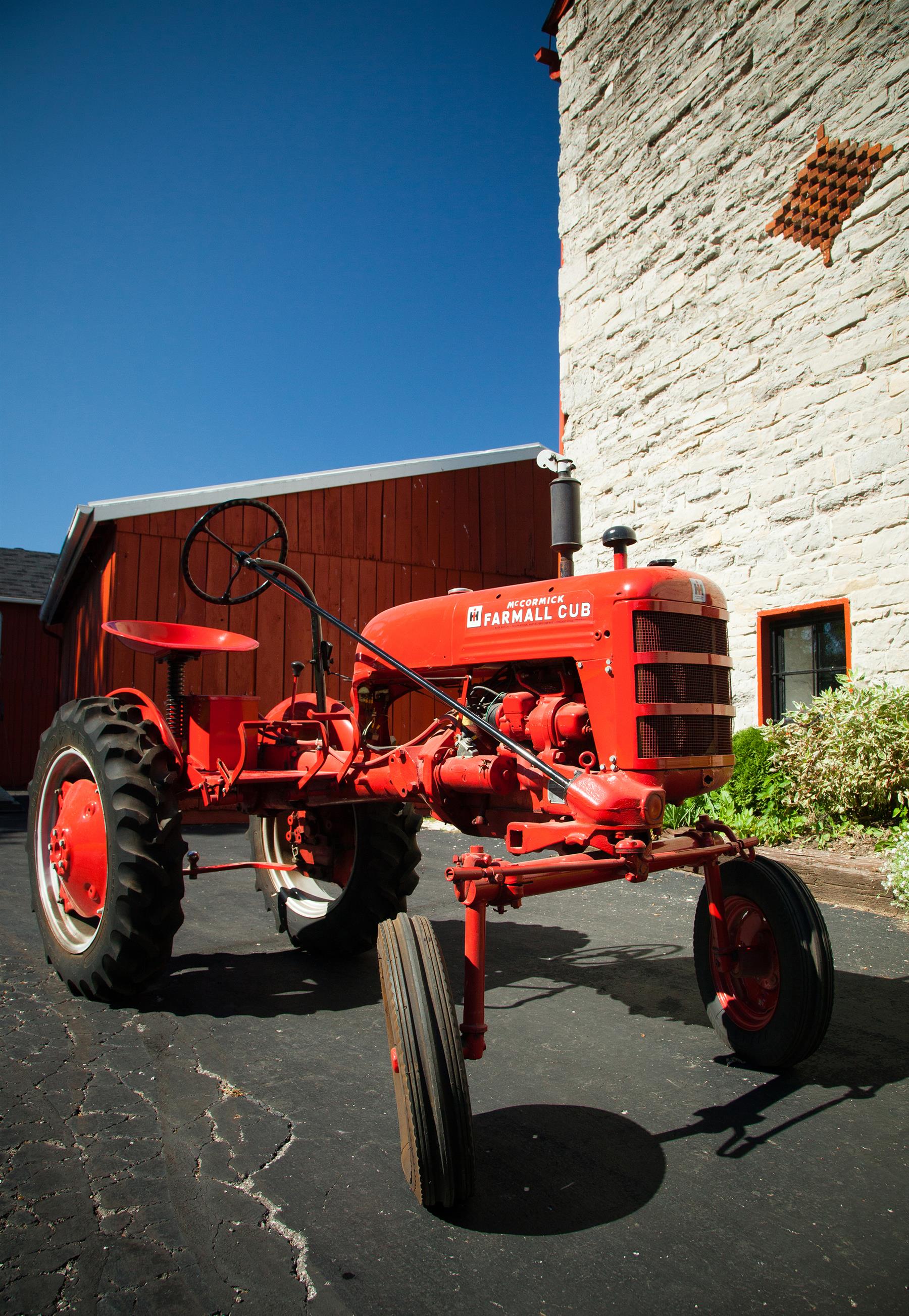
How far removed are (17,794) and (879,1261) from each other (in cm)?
1426

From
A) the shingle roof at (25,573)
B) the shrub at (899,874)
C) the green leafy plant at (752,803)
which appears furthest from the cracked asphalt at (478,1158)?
the shingle roof at (25,573)

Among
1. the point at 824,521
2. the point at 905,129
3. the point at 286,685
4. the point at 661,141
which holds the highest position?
the point at 661,141

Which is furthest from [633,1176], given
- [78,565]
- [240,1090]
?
[78,565]

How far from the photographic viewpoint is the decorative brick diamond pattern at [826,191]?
260 inches

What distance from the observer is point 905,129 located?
20.8ft

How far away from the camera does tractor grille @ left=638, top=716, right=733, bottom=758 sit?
2678 millimetres

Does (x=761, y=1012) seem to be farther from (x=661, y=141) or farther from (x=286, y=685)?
(x=661, y=141)

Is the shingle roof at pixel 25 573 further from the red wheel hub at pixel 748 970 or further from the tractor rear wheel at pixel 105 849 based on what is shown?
the red wheel hub at pixel 748 970

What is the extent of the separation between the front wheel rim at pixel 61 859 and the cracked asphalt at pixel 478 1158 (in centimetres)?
22

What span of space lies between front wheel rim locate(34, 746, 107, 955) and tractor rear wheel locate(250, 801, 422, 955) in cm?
81

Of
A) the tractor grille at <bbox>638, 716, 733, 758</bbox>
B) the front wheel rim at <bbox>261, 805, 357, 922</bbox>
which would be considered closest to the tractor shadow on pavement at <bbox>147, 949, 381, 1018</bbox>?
the front wheel rim at <bbox>261, 805, 357, 922</bbox>

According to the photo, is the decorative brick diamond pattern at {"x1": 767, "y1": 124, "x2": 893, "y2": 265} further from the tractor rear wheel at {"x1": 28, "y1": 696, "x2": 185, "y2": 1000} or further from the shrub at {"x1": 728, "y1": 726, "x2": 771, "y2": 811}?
the tractor rear wheel at {"x1": 28, "y1": 696, "x2": 185, "y2": 1000}

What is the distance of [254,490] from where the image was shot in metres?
9.57

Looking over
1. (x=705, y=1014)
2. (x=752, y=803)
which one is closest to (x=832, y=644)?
(x=752, y=803)
